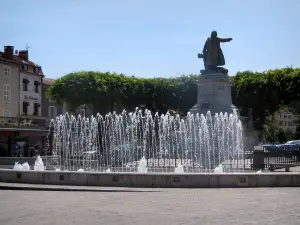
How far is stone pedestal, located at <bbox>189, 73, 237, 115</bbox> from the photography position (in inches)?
963

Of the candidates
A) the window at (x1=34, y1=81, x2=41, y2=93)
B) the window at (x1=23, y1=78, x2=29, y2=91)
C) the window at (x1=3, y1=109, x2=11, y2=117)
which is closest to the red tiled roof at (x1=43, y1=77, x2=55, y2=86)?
the window at (x1=34, y1=81, x2=41, y2=93)

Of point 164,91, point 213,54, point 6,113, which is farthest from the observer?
point 6,113

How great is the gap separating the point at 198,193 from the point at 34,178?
5.91 metres

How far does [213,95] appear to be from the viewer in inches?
974

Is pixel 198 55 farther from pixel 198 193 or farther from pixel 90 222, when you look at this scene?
pixel 90 222

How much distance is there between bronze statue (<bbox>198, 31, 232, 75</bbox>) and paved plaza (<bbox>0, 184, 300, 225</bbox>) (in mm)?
12820

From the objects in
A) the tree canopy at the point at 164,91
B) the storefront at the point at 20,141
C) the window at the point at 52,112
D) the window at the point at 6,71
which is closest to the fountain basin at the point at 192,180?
the storefront at the point at 20,141

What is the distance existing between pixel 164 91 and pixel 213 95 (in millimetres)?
20868

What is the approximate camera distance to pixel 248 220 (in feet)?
27.6

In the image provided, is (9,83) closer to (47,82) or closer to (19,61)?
(19,61)

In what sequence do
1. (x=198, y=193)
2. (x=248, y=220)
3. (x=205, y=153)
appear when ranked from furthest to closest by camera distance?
(x=205, y=153), (x=198, y=193), (x=248, y=220)

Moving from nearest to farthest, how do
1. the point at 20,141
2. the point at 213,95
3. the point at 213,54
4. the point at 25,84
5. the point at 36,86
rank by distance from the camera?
the point at 213,95
the point at 213,54
the point at 20,141
the point at 25,84
the point at 36,86

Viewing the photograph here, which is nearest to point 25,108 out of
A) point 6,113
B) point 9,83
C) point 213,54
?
point 6,113

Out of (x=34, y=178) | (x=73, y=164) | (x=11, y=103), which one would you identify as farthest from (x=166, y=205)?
(x=11, y=103)
